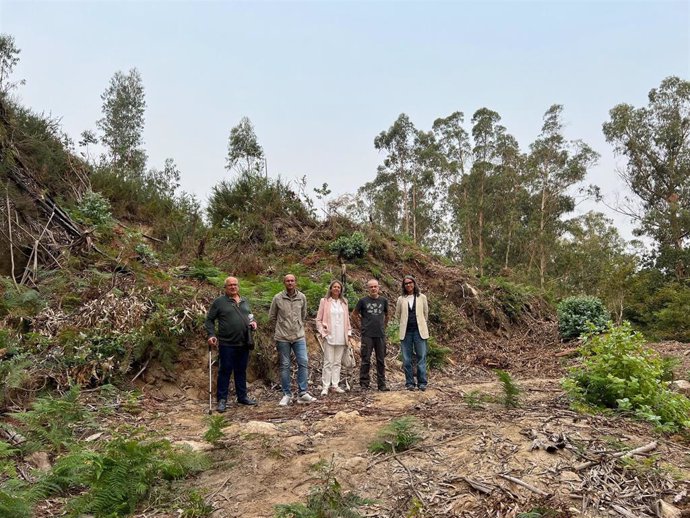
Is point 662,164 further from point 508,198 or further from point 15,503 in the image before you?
point 15,503

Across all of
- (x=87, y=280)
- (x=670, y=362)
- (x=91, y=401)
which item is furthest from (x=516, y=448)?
(x=87, y=280)

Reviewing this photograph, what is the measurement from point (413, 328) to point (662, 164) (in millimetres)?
23574

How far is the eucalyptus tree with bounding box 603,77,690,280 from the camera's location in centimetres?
2305

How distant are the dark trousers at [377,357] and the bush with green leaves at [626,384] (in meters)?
2.47

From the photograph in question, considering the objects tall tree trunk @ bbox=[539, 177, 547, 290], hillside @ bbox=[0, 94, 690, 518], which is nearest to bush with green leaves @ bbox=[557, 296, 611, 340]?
hillside @ bbox=[0, 94, 690, 518]

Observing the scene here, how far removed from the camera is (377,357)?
7.16 meters

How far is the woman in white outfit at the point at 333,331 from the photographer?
693 centimetres

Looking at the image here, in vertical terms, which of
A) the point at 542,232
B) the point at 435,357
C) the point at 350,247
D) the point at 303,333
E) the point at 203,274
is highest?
the point at 542,232

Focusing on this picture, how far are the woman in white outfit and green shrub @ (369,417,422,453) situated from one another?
2.77 metres

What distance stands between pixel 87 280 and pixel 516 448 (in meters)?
7.14

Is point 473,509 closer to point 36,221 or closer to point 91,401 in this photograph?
point 91,401

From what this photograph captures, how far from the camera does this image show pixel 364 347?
731cm

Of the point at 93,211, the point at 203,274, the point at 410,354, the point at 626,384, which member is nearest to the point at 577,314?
the point at 410,354

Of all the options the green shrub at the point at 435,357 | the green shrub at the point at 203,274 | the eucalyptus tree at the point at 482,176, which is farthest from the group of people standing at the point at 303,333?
the eucalyptus tree at the point at 482,176
